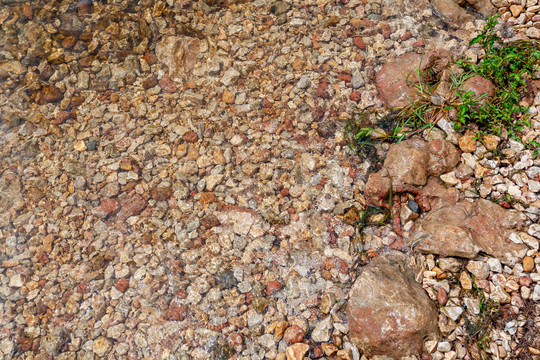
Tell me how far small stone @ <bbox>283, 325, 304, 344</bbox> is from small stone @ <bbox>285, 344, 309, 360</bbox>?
0.04 m

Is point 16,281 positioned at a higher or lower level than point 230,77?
lower

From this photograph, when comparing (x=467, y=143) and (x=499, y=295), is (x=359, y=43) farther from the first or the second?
(x=499, y=295)

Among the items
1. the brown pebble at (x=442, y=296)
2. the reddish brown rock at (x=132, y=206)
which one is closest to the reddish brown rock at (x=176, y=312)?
the reddish brown rock at (x=132, y=206)

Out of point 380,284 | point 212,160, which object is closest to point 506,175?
point 380,284

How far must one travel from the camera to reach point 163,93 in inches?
153

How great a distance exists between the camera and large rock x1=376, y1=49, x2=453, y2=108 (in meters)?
3.35

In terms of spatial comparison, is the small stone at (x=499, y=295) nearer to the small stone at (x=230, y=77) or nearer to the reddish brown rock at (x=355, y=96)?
the reddish brown rock at (x=355, y=96)

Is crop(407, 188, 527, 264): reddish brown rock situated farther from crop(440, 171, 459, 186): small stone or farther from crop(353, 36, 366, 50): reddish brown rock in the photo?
crop(353, 36, 366, 50): reddish brown rock

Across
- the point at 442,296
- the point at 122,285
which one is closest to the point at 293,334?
the point at 442,296

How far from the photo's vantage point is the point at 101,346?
2.83 m

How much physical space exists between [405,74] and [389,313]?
2.23 metres

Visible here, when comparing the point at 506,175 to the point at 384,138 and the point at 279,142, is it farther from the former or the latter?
the point at 279,142

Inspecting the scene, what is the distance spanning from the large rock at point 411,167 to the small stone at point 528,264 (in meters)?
0.83

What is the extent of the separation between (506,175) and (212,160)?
249 centimetres
